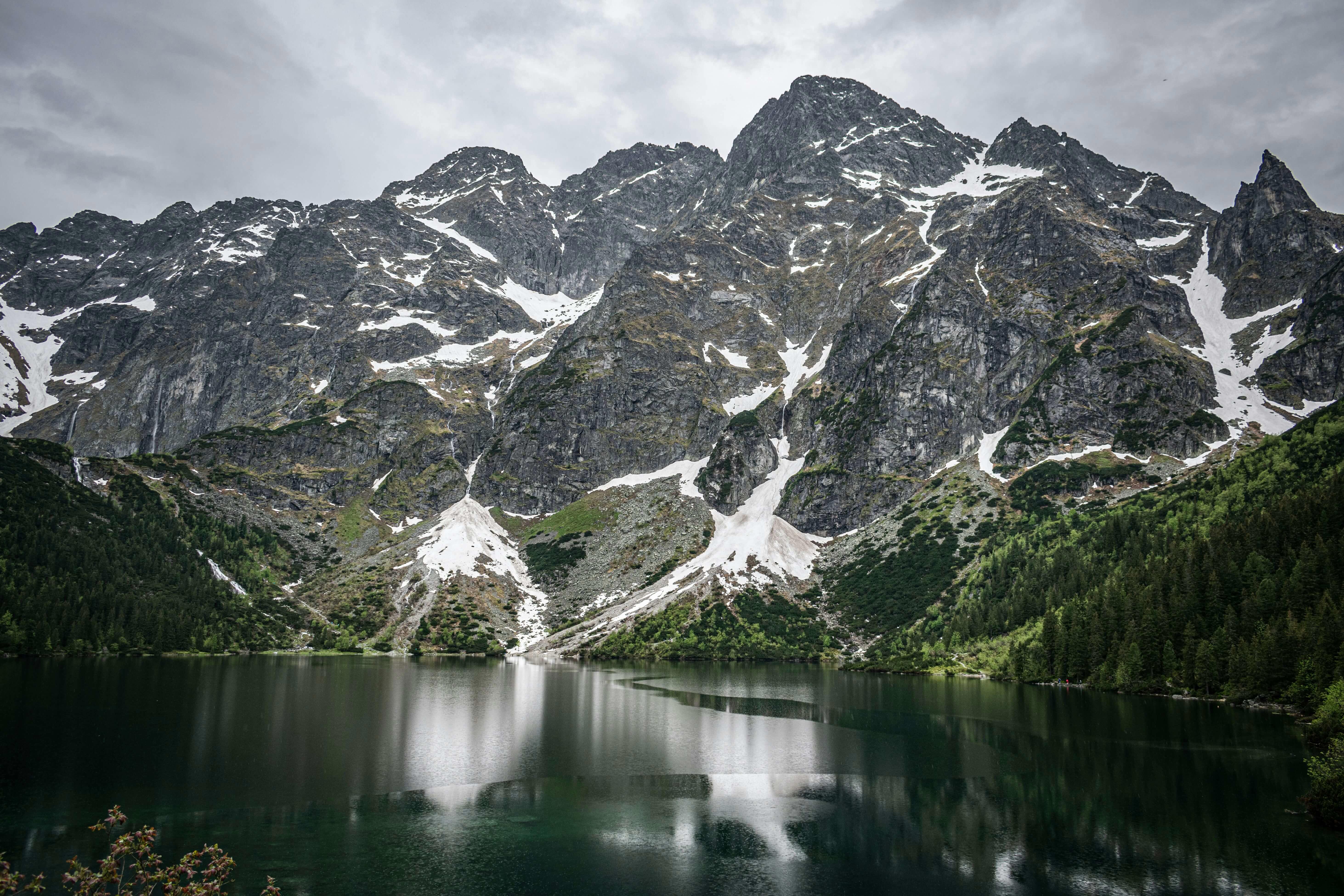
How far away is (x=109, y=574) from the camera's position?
5837 inches

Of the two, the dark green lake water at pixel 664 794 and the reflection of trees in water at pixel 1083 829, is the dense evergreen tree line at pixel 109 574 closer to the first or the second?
the dark green lake water at pixel 664 794

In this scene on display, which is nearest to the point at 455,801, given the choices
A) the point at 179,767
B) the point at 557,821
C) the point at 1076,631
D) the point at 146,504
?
the point at 557,821

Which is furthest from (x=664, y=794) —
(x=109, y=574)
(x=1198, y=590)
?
(x=109, y=574)

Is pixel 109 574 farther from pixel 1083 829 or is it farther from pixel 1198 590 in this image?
pixel 1198 590

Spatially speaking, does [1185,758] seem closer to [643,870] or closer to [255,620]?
[643,870]

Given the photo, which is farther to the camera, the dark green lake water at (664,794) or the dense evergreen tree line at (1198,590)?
the dense evergreen tree line at (1198,590)

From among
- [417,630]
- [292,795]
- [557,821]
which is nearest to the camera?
[557,821]

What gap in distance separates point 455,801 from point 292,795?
27.3 feet

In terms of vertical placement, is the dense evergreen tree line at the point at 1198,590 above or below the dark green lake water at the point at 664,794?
above

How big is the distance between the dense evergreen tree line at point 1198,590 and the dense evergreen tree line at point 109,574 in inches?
5492

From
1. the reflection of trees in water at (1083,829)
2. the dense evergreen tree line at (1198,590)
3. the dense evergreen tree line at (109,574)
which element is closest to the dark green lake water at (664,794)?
the reflection of trees in water at (1083,829)

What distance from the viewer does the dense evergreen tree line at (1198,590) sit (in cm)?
7875

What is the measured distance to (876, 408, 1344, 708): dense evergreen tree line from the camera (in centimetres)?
7875

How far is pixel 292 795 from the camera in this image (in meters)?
38.9
